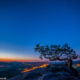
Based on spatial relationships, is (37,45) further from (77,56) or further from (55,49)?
(77,56)

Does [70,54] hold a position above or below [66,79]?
above

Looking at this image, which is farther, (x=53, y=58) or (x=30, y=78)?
(x=53, y=58)

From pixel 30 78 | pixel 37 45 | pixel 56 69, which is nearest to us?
pixel 30 78

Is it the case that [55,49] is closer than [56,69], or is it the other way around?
[56,69]

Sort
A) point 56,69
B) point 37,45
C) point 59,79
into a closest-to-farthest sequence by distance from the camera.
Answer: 1. point 59,79
2. point 56,69
3. point 37,45

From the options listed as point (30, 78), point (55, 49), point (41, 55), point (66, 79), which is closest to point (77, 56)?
point (55, 49)

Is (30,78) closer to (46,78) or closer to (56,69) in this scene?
(46,78)

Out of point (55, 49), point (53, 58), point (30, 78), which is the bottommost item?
point (30, 78)

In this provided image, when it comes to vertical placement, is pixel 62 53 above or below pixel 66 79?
above

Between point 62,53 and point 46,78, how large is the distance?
1259 centimetres

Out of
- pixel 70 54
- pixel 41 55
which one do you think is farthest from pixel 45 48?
pixel 70 54

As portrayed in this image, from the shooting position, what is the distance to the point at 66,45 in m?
22.9

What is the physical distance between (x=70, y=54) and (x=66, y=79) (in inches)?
524

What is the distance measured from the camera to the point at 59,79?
442 inches
